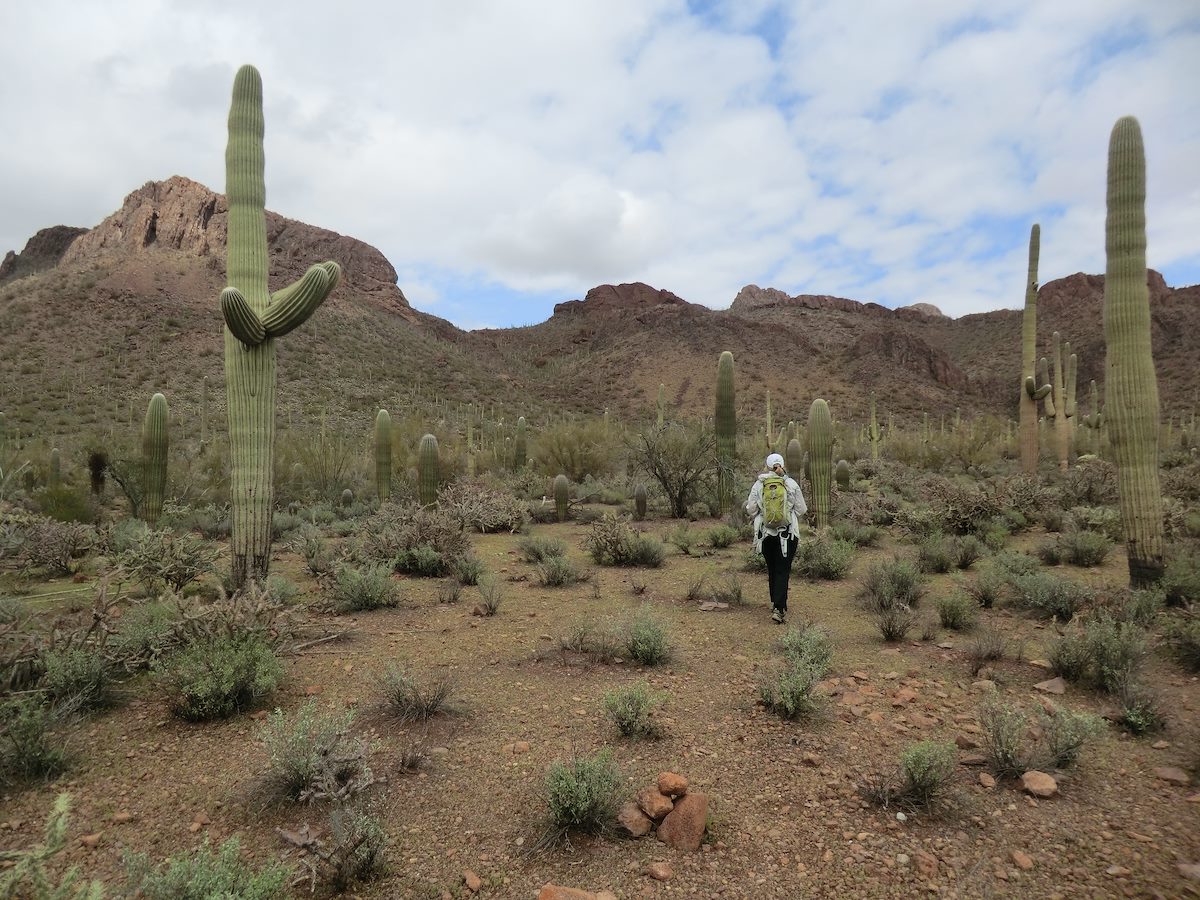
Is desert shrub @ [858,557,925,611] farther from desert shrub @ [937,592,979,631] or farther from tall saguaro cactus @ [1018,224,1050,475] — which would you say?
tall saguaro cactus @ [1018,224,1050,475]

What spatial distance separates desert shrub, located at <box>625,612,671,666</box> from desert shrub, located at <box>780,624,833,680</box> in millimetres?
977

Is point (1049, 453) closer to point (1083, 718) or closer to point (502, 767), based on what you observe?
point (1083, 718)

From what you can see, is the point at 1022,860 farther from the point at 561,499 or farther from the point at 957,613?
the point at 561,499

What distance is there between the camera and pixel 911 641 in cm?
613

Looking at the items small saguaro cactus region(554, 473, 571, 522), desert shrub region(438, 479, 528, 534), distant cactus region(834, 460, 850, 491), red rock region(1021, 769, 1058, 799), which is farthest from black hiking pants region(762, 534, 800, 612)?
distant cactus region(834, 460, 850, 491)

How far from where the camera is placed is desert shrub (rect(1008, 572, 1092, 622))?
6523 millimetres

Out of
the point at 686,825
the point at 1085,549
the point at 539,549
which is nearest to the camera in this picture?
the point at 686,825

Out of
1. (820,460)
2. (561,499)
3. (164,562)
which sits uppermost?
(820,460)

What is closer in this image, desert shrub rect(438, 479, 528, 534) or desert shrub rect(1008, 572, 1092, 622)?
desert shrub rect(1008, 572, 1092, 622)

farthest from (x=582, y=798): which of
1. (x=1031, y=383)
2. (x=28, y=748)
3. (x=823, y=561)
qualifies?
(x=1031, y=383)

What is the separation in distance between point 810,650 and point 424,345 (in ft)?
180

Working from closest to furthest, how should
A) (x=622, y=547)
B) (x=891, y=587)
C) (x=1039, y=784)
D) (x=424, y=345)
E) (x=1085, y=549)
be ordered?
(x=1039, y=784) → (x=891, y=587) → (x=1085, y=549) → (x=622, y=547) → (x=424, y=345)

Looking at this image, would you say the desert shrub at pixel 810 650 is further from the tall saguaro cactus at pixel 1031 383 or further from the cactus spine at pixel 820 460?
the tall saguaro cactus at pixel 1031 383

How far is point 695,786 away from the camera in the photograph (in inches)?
145
